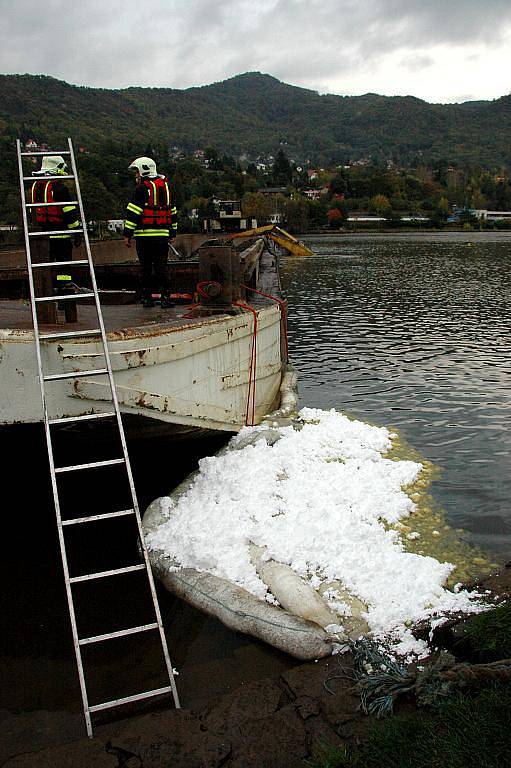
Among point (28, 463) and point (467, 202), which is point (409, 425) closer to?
point (28, 463)

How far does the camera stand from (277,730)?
3732 millimetres

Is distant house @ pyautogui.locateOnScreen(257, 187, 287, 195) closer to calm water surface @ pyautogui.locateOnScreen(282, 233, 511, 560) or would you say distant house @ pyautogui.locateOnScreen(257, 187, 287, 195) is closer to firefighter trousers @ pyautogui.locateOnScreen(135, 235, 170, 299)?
calm water surface @ pyautogui.locateOnScreen(282, 233, 511, 560)

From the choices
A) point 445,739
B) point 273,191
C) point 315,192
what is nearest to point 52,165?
point 445,739

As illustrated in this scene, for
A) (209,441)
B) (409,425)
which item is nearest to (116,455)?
(209,441)

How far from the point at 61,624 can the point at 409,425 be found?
6527 mm

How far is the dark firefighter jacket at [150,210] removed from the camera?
23.3 ft

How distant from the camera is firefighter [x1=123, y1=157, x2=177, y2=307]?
712cm

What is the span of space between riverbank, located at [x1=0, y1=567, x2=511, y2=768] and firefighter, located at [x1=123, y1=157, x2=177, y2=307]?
4.95m

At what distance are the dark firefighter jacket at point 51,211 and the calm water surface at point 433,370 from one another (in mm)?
5253

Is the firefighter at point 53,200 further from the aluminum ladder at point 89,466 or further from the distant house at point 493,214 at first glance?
the distant house at point 493,214

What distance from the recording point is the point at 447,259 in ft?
158

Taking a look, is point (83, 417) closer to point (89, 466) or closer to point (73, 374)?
point (73, 374)

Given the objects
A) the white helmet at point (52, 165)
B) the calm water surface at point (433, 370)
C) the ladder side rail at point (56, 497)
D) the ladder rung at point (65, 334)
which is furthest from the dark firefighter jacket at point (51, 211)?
the calm water surface at point (433, 370)

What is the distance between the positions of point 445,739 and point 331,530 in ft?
8.30
